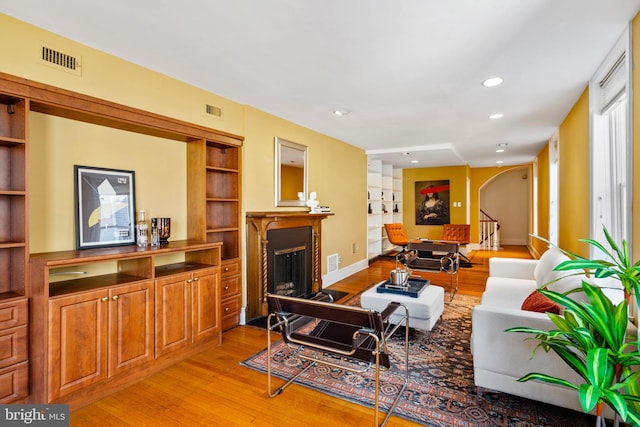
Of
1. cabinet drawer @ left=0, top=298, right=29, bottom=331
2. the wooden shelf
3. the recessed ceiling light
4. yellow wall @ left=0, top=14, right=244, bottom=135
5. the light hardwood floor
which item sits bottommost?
the light hardwood floor

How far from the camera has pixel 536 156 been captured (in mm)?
7668

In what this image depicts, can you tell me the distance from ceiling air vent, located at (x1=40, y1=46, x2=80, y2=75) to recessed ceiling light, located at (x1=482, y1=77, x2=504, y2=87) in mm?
3471

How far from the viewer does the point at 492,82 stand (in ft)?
10.1

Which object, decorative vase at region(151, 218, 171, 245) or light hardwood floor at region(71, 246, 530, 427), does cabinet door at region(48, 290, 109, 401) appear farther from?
decorative vase at region(151, 218, 171, 245)

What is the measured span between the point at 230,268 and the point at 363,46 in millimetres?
2572

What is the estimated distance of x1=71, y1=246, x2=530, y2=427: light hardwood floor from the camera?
6.63 ft

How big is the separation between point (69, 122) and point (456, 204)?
864 centimetres

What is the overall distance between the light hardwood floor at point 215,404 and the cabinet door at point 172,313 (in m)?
0.22

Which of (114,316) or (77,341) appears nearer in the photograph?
(77,341)

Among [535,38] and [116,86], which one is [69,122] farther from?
[535,38]

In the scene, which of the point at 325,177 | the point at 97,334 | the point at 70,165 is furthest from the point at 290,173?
the point at 97,334

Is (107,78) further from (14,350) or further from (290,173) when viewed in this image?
(290,173)

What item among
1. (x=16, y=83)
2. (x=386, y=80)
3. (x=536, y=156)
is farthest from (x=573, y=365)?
(x=536, y=156)

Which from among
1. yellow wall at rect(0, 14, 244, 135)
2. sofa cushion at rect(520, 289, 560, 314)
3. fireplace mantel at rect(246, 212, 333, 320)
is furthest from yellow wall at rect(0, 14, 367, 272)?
sofa cushion at rect(520, 289, 560, 314)
